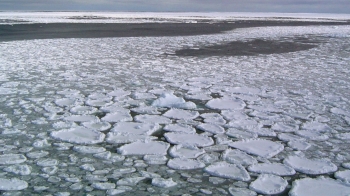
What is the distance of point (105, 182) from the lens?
2.44 m

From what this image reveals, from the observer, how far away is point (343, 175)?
262cm

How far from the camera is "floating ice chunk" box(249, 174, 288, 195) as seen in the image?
2.38 meters

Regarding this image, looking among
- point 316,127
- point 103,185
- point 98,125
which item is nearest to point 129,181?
point 103,185

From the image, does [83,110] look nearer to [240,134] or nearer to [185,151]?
[185,151]

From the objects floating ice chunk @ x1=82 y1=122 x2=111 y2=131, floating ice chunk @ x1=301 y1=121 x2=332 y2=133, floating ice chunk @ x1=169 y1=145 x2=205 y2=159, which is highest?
floating ice chunk @ x1=301 y1=121 x2=332 y2=133

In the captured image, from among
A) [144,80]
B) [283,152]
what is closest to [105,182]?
[283,152]

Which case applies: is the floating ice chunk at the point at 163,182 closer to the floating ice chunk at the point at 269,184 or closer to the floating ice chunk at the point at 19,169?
the floating ice chunk at the point at 269,184

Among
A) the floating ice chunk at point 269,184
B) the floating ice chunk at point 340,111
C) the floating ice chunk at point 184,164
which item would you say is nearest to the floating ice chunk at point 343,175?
the floating ice chunk at point 269,184

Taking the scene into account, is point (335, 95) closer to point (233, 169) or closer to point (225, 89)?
point (225, 89)

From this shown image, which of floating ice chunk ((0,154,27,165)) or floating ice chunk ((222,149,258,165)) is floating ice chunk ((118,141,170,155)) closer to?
floating ice chunk ((222,149,258,165))

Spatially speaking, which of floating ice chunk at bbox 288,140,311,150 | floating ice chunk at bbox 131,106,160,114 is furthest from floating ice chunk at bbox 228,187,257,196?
floating ice chunk at bbox 131,106,160,114

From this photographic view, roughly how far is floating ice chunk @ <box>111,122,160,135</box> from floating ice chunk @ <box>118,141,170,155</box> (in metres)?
0.31

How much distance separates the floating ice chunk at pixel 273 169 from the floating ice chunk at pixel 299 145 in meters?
0.47

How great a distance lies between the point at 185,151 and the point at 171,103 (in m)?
1.54
